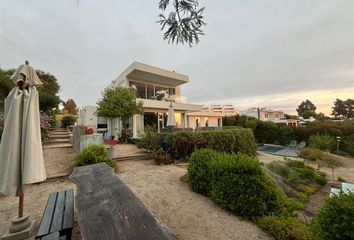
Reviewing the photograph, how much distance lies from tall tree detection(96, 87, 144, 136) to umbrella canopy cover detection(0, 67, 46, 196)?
35.3 feet

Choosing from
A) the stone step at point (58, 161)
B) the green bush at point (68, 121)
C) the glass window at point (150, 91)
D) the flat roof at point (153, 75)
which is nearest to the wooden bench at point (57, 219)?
the stone step at point (58, 161)

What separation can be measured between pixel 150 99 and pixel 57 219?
15.2m

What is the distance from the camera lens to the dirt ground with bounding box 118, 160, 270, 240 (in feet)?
10.7

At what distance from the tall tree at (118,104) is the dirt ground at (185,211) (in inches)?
296

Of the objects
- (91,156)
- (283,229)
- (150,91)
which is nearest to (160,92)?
(150,91)

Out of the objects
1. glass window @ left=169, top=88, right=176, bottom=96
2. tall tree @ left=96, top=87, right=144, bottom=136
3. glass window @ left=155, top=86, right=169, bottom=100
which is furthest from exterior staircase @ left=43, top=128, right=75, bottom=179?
glass window @ left=169, top=88, right=176, bottom=96

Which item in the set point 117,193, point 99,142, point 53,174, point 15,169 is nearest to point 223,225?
point 117,193

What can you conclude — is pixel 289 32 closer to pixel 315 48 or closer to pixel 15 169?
pixel 315 48

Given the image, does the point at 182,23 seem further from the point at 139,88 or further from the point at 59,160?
the point at 139,88

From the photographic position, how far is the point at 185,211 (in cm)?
405

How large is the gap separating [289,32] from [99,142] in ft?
36.3

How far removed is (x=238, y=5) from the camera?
394 cm

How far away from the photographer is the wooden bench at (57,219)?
2271 millimetres

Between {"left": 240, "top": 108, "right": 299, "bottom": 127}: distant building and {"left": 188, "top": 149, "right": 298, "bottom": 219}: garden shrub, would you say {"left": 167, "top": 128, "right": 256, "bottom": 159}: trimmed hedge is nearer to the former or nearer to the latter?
{"left": 188, "top": 149, "right": 298, "bottom": 219}: garden shrub
